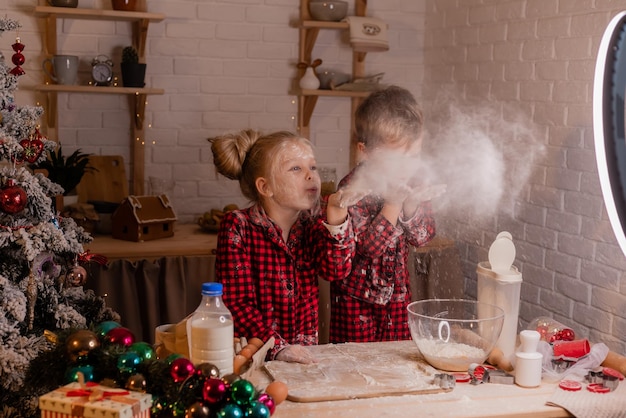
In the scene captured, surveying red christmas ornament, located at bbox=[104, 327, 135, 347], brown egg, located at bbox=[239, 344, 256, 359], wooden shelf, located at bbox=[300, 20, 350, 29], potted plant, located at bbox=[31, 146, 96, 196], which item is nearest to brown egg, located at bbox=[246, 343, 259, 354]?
brown egg, located at bbox=[239, 344, 256, 359]

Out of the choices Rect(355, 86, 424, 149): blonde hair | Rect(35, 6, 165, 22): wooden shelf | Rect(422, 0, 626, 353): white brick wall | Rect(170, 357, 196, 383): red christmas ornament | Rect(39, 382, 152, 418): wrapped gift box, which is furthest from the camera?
Rect(35, 6, 165, 22): wooden shelf

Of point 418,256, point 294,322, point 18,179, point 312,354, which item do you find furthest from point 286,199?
point 418,256

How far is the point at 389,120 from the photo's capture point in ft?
7.91

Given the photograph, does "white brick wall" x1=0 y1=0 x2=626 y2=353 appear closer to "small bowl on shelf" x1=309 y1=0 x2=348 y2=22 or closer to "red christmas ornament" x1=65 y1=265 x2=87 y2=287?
"small bowl on shelf" x1=309 y1=0 x2=348 y2=22

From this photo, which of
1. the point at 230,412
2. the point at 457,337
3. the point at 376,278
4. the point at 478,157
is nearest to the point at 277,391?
the point at 230,412

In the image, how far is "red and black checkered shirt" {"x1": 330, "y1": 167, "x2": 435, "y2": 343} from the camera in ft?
7.64

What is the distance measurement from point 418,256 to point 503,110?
0.76 meters

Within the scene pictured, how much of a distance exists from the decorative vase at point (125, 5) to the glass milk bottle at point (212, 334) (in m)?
2.42

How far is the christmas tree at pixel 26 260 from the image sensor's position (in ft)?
6.25

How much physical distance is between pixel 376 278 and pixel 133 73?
1898 mm

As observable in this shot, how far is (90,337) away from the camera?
1591 mm

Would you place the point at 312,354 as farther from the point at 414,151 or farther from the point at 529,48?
the point at 529,48

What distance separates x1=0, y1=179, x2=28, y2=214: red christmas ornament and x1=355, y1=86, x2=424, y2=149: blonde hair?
995 millimetres

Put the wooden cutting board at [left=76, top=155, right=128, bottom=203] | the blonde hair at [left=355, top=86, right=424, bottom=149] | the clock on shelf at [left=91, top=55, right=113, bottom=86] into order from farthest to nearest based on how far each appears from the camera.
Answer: the wooden cutting board at [left=76, top=155, right=128, bottom=203] < the clock on shelf at [left=91, top=55, right=113, bottom=86] < the blonde hair at [left=355, top=86, right=424, bottom=149]
